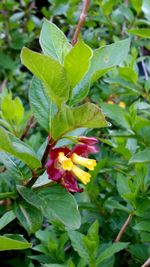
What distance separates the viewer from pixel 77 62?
2.31 feet

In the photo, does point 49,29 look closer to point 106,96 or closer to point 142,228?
point 142,228

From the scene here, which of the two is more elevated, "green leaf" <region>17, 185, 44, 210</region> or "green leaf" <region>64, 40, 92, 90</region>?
"green leaf" <region>64, 40, 92, 90</region>

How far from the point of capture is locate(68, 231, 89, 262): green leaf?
37.4 inches

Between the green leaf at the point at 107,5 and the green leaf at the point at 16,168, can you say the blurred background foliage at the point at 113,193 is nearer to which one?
the green leaf at the point at 107,5

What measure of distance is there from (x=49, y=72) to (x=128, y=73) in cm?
65

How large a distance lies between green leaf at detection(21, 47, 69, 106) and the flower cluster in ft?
0.26

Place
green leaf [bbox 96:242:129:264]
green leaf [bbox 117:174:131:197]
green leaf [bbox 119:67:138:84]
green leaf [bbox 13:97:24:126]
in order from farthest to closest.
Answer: green leaf [bbox 119:67:138:84]
green leaf [bbox 13:97:24:126]
green leaf [bbox 117:174:131:197]
green leaf [bbox 96:242:129:264]

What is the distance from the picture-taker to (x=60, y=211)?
729mm

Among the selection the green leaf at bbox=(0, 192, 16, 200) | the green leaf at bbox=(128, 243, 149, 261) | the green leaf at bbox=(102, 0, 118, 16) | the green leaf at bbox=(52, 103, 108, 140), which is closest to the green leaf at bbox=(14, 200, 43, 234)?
the green leaf at bbox=(0, 192, 16, 200)

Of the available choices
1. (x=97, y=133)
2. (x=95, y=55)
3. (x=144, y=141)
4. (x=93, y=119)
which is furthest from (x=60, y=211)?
(x=97, y=133)

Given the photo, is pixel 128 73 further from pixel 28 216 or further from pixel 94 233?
pixel 28 216

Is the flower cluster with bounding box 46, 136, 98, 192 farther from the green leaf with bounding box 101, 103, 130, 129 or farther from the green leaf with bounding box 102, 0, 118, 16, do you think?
the green leaf with bounding box 102, 0, 118, 16

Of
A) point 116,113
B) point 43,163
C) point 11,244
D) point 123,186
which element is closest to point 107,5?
point 116,113

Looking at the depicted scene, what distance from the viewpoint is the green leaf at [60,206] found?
712 millimetres
